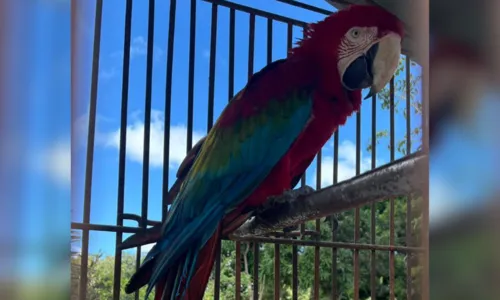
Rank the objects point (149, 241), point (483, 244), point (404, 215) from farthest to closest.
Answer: point (149, 241) → point (404, 215) → point (483, 244)

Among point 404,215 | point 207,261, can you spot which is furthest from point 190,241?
point 404,215

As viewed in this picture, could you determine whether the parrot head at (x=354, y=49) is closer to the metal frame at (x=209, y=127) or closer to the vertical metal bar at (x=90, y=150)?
the metal frame at (x=209, y=127)

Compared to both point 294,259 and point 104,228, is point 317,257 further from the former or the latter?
point 104,228

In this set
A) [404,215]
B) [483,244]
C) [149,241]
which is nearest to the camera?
[483,244]

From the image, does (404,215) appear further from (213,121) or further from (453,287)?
(213,121)

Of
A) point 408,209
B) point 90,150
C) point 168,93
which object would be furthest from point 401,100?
point 90,150

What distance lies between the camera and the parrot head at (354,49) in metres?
0.80

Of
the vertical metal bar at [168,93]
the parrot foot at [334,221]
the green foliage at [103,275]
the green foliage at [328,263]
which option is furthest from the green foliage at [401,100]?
the green foliage at [103,275]

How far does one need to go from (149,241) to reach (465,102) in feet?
1.72

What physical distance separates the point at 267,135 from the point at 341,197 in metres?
0.19

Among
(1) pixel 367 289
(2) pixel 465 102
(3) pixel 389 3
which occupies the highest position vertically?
(3) pixel 389 3

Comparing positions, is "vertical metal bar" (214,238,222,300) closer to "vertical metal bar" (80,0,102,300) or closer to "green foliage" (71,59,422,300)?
"green foliage" (71,59,422,300)

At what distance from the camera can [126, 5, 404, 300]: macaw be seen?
82 centimetres

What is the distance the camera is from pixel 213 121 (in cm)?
85
